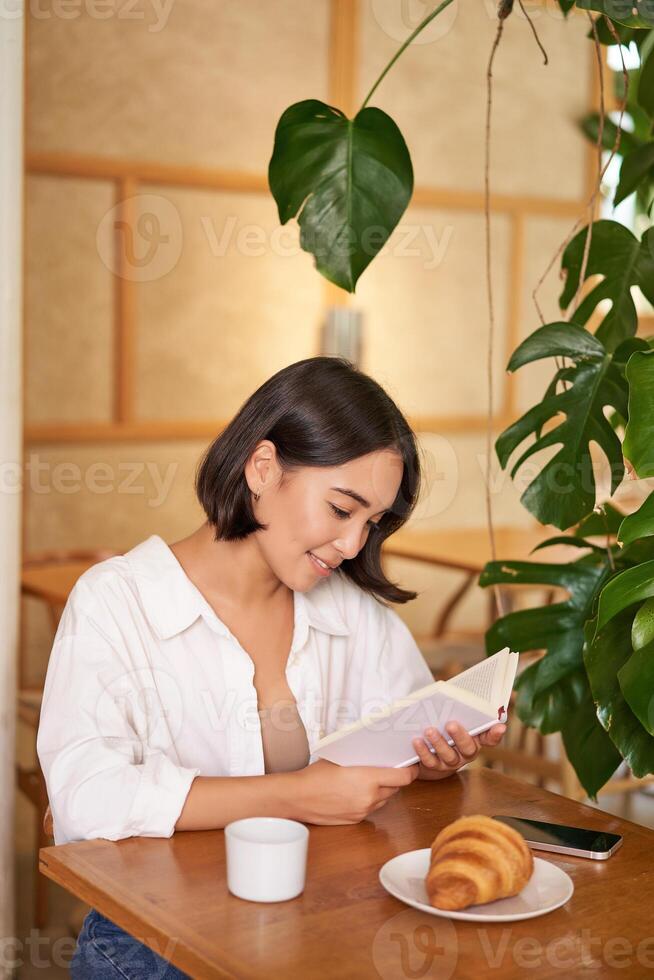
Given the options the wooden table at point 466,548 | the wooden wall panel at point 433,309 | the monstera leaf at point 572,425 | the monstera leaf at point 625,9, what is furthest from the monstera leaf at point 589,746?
the wooden wall panel at point 433,309

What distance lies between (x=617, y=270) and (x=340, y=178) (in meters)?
0.51

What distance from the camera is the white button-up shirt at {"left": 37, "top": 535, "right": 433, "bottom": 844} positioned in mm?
1599

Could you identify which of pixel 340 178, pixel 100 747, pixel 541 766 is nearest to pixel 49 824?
pixel 100 747

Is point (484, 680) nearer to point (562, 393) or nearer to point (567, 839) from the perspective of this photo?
point (567, 839)

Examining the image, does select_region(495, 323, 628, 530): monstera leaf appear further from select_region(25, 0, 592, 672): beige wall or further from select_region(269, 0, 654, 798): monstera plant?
select_region(25, 0, 592, 672): beige wall

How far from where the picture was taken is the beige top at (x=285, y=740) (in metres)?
1.93

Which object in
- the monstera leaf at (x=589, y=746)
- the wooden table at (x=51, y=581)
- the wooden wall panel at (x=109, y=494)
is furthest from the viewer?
the wooden wall panel at (x=109, y=494)

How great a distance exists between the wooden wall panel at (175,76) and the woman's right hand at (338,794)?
11.3 feet

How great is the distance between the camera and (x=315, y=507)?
1.86 m

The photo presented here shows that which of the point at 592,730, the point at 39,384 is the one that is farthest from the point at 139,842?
the point at 39,384

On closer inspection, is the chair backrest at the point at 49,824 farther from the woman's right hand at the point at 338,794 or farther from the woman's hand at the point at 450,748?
the woman's hand at the point at 450,748

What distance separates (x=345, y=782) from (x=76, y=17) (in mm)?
3661

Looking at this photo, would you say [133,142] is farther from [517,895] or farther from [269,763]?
[517,895]

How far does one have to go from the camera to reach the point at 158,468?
491cm
